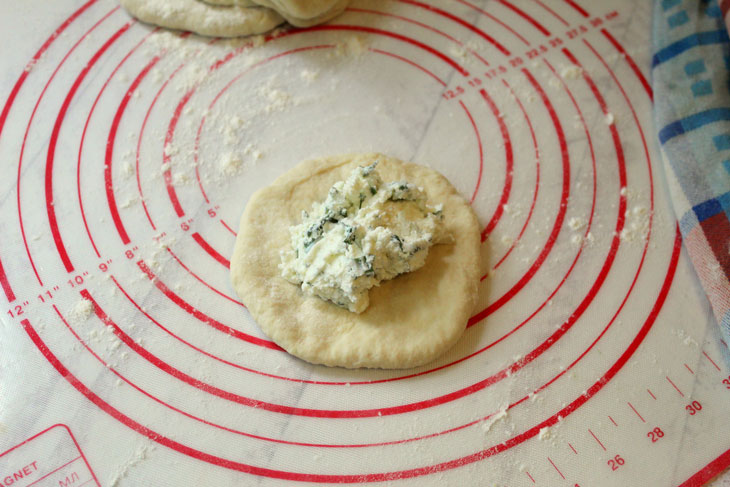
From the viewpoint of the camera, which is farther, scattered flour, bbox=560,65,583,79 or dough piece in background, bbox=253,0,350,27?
scattered flour, bbox=560,65,583,79

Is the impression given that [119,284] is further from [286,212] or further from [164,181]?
[286,212]

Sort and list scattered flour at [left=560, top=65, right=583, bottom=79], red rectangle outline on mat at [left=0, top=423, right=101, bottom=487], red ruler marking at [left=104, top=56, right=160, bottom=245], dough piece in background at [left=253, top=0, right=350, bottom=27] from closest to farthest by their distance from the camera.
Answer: red rectangle outline on mat at [left=0, top=423, right=101, bottom=487]
red ruler marking at [left=104, top=56, right=160, bottom=245]
dough piece in background at [left=253, top=0, right=350, bottom=27]
scattered flour at [left=560, top=65, right=583, bottom=79]

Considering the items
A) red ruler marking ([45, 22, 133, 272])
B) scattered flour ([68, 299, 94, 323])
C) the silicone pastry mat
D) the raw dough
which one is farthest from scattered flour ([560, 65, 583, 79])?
scattered flour ([68, 299, 94, 323])

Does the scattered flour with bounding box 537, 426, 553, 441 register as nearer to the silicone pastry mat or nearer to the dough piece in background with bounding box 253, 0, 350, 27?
the silicone pastry mat

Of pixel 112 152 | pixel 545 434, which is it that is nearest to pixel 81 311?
pixel 112 152

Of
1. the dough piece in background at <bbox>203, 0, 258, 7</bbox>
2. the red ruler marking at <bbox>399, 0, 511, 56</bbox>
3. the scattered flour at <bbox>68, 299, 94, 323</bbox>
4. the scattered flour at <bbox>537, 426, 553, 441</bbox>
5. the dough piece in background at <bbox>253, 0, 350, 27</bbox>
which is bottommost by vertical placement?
the scattered flour at <bbox>537, 426, 553, 441</bbox>

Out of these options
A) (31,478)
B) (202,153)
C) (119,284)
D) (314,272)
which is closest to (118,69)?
(202,153)
